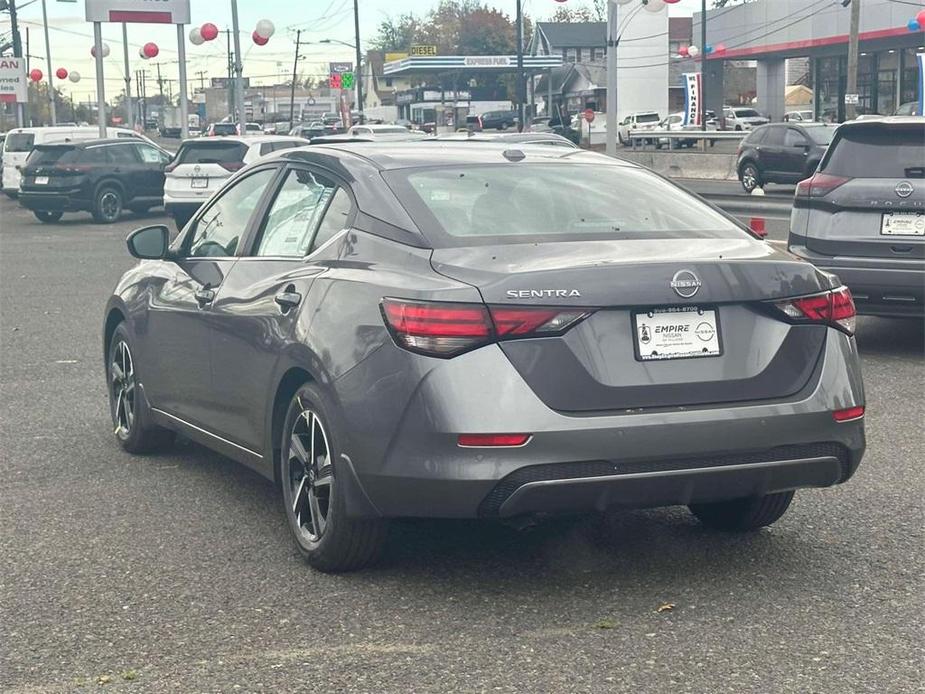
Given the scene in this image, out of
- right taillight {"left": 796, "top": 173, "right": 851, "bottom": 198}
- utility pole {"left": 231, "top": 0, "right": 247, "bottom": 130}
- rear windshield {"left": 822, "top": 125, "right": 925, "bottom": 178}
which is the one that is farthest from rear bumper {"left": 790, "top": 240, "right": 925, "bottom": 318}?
utility pole {"left": 231, "top": 0, "right": 247, "bottom": 130}

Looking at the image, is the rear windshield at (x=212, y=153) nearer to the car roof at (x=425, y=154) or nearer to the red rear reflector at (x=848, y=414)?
the car roof at (x=425, y=154)

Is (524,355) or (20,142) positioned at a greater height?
(524,355)

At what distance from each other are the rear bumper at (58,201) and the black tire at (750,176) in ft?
46.5

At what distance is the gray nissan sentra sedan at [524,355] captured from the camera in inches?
183

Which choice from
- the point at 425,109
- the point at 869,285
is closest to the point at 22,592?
the point at 869,285

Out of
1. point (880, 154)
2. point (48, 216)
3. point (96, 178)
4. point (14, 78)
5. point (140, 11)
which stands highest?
point (140, 11)

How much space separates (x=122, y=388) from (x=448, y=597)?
3186mm

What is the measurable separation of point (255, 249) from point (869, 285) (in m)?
5.44

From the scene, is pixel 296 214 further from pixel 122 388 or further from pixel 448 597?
pixel 122 388

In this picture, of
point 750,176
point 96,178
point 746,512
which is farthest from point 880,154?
point 750,176

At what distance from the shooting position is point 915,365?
1015 centimetres

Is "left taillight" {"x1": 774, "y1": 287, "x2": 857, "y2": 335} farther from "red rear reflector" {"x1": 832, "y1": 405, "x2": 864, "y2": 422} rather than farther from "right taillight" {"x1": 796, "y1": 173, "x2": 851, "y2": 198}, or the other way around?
"right taillight" {"x1": 796, "y1": 173, "x2": 851, "y2": 198}

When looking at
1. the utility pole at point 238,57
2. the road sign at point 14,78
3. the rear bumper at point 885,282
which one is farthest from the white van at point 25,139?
the rear bumper at point 885,282

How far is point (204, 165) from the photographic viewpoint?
26.1 metres
